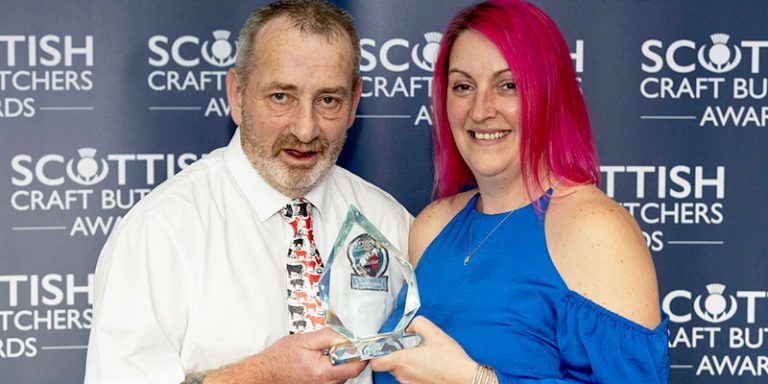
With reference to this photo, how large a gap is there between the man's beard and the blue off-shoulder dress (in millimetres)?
365

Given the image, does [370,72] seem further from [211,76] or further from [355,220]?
[355,220]

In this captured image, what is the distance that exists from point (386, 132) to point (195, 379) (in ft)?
3.43

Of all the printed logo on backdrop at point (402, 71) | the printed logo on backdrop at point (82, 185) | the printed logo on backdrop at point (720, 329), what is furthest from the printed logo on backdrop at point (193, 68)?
the printed logo on backdrop at point (720, 329)

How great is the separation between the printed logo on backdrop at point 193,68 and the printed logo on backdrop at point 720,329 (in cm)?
155

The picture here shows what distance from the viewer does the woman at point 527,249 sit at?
64.1 inches

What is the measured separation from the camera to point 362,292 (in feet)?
5.49

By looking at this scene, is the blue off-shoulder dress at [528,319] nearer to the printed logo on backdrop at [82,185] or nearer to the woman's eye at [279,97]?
the woman's eye at [279,97]

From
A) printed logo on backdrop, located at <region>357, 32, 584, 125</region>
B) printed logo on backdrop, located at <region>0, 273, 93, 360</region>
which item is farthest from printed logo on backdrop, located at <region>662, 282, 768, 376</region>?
printed logo on backdrop, located at <region>0, 273, 93, 360</region>

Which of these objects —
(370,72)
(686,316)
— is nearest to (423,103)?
(370,72)

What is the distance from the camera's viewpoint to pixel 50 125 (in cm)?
245

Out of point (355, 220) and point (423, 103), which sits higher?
point (423, 103)

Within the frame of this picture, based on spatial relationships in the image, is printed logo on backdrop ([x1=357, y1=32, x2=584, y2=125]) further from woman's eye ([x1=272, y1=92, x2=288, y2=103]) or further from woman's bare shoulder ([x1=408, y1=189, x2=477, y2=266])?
woman's eye ([x1=272, y1=92, x2=288, y2=103])

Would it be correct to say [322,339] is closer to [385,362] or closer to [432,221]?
[385,362]

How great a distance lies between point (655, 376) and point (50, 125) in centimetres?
183
